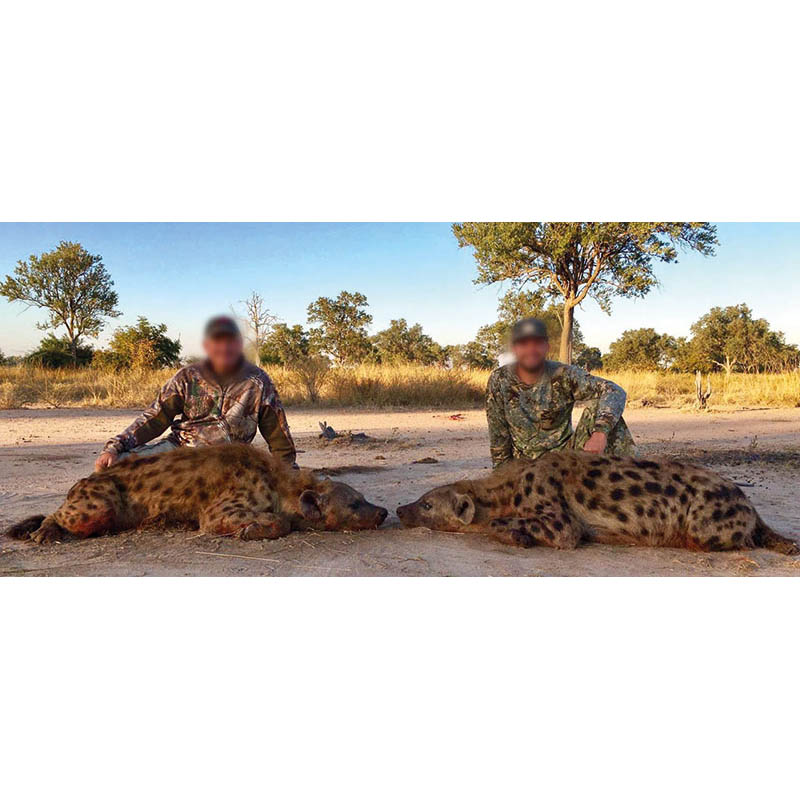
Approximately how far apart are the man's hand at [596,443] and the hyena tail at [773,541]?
3.77 feet

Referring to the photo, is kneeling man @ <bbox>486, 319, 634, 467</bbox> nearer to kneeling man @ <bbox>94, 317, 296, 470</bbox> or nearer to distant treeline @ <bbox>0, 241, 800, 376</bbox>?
distant treeline @ <bbox>0, 241, 800, 376</bbox>

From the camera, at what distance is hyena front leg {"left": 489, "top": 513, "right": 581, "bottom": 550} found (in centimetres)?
471

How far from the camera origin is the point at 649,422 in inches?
496

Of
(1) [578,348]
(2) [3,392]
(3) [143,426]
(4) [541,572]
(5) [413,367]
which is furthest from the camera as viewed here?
(2) [3,392]

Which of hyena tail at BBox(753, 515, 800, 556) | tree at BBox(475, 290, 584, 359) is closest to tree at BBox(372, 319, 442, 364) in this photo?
tree at BBox(475, 290, 584, 359)

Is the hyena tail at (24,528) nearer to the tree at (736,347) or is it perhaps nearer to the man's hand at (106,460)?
the man's hand at (106,460)

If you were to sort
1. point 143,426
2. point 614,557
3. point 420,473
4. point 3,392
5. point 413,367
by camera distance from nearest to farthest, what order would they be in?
point 614,557 → point 143,426 → point 420,473 → point 413,367 → point 3,392


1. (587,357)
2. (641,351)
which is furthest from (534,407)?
(641,351)

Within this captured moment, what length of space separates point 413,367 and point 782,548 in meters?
7.70

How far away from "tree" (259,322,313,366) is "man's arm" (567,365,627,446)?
2.97 m

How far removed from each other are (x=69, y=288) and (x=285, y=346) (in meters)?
3.24

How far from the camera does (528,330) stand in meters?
5.96
